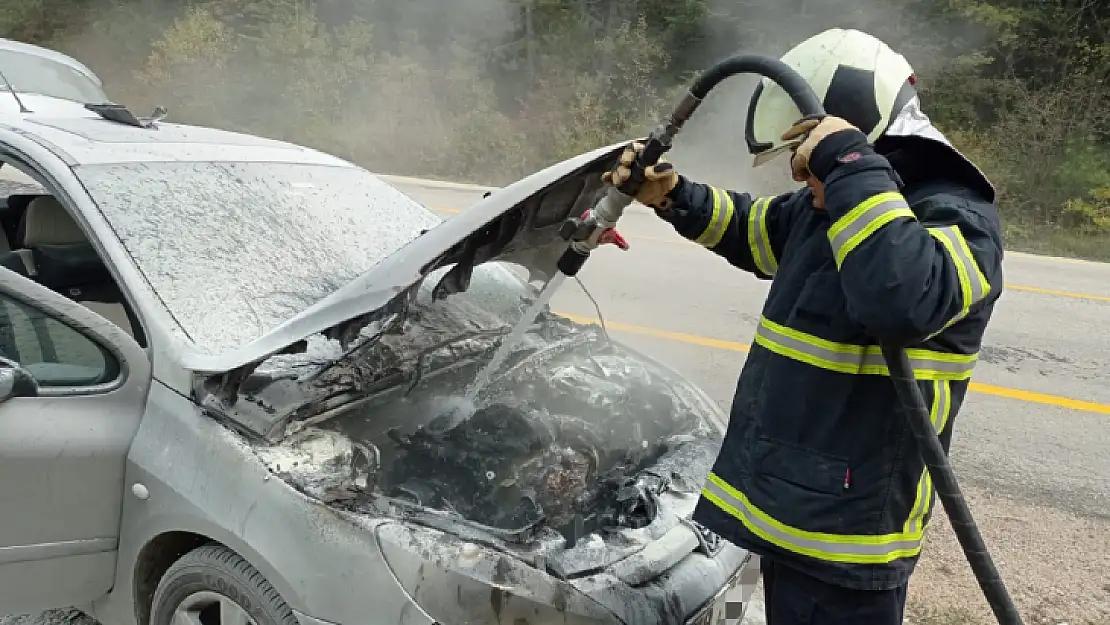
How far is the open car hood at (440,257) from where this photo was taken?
193cm

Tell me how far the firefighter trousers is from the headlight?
0.39 meters

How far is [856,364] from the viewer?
1602 mm

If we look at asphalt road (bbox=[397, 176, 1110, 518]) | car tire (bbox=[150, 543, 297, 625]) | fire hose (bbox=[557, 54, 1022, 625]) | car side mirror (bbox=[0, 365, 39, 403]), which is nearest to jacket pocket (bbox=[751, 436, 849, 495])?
fire hose (bbox=[557, 54, 1022, 625])

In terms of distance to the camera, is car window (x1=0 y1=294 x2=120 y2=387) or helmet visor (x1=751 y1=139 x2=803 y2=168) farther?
car window (x1=0 y1=294 x2=120 y2=387)

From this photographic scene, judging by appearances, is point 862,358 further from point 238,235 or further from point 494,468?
point 238,235

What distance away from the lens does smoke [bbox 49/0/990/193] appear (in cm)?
1572

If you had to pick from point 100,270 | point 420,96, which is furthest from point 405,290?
point 420,96

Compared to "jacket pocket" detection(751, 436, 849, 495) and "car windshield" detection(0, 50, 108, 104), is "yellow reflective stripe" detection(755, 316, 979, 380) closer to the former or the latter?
"jacket pocket" detection(751, 436, 849, 495)

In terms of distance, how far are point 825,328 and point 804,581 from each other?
22.3 inches

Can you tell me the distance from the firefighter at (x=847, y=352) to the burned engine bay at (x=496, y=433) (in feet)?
1.54

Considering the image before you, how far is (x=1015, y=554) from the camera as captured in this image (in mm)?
3127

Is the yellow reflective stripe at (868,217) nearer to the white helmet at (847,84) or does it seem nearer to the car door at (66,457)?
the white helmet at (847,84)

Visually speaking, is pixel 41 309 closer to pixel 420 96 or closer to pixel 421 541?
pixel 421 541

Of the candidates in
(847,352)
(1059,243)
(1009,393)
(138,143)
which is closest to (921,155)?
(847,352)
